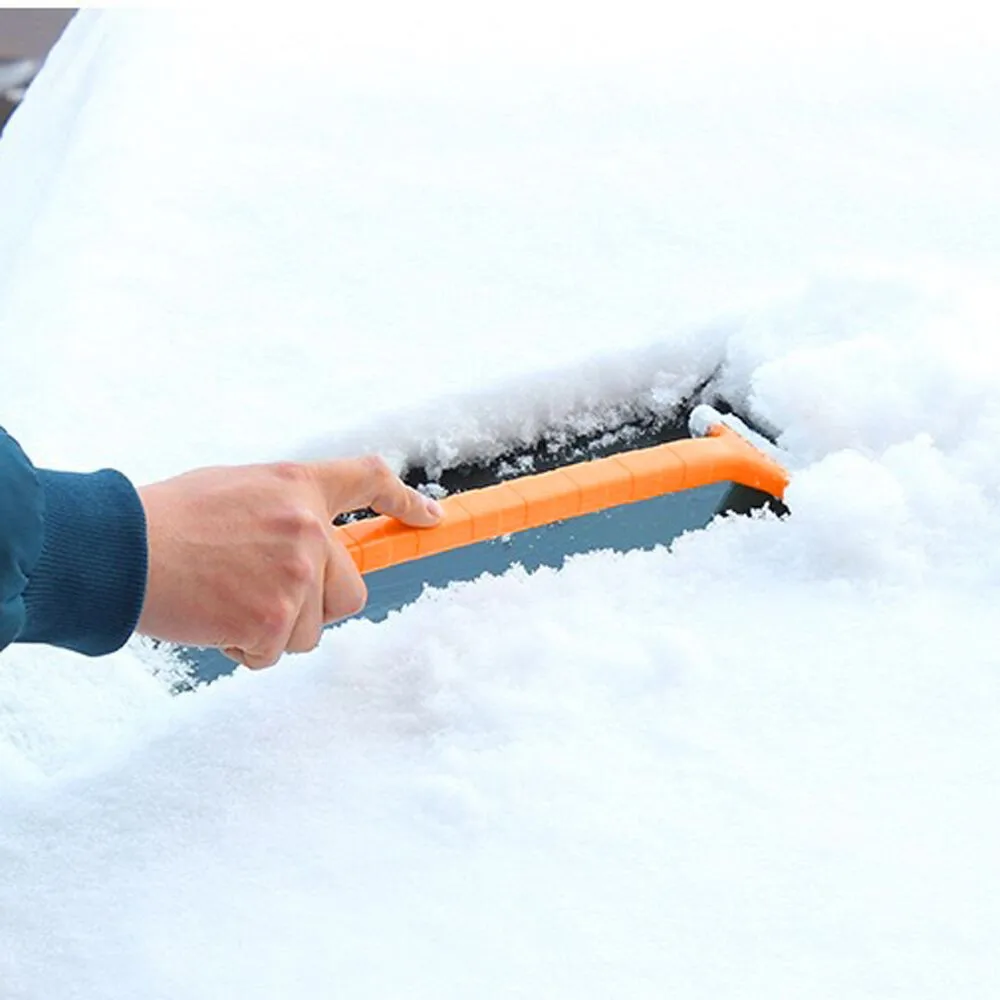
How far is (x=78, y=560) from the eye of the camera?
0.89m

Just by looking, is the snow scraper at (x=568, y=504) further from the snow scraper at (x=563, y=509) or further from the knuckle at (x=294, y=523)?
the knuckle at (x=294, y=523)

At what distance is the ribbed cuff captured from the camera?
88 centimetres

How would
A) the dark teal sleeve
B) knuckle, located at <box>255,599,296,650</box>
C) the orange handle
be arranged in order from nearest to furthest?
1. the dark teal sleeve
2. knuckle, located at <box>255,599,296,650</box>
3. the orange handle

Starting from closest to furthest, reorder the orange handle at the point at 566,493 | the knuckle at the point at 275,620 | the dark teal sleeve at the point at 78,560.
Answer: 1. the dark teal sleeve at the point at 78,560
2. the knuckle at the point at 275,620
3. the orange handle at the point at 566,493

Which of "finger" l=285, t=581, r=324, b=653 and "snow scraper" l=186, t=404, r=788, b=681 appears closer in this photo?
"finger" l=285, t=581, r=324, b=653

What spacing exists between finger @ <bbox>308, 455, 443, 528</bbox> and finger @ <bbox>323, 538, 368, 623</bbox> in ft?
0.11

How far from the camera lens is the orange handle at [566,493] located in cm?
112

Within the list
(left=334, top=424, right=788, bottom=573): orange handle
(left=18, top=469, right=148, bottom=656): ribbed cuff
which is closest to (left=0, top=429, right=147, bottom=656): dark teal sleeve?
(left=18, top=469, right=148, bottom=656): ribbed cuff

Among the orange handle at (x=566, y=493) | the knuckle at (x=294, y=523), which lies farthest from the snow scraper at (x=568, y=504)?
the knuckle at (x=294, y=523)

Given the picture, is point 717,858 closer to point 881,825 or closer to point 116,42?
point 881,825

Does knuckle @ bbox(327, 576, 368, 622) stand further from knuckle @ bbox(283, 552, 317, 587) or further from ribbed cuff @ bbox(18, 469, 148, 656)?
ribbed cuff @ bbox(18, 469, 148, 656)

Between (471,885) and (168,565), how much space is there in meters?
0.27

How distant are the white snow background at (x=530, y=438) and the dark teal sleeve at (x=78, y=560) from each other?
154 mm

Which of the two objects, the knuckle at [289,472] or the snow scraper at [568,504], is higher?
the knuckle at [289,472]
